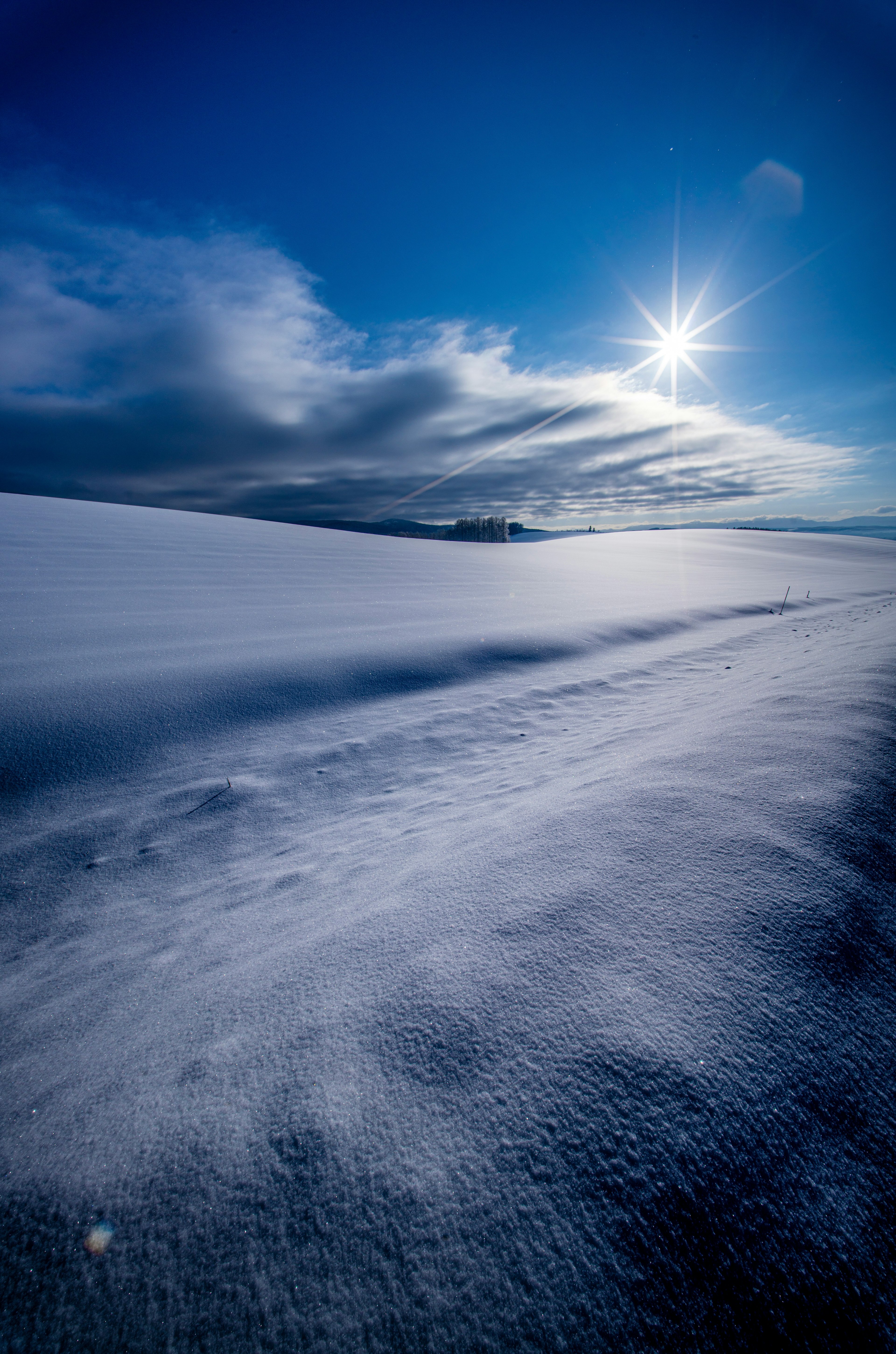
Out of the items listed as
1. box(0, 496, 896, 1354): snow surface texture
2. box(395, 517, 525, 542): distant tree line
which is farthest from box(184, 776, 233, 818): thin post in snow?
box(395, 517, 525, 542): distant tree line

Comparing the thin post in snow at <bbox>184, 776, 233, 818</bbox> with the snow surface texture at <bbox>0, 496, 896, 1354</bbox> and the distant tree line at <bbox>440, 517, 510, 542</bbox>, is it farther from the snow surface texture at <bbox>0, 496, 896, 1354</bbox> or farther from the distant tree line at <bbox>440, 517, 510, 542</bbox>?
the distant tree line at <bbox>440, 517, 510, 542</bbox>

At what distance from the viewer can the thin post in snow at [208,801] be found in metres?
2.62

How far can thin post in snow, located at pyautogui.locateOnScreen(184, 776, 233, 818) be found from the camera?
262cm

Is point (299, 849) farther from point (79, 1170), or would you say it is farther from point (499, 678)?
point (499, 678)

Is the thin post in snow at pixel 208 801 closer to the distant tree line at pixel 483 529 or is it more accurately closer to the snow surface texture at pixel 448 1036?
the snow surface texture at pixel 448 1036

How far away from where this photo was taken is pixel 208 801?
8.92 feet

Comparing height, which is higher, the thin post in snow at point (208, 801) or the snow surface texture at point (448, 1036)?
the snow surface texture at point (448, 1036)

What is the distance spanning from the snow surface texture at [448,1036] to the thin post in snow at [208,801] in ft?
0.08

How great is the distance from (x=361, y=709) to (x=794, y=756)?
2.86 meters

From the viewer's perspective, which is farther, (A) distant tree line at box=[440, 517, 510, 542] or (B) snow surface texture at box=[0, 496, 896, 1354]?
(A) distant tree line at box=[440, 517, 510, 542]

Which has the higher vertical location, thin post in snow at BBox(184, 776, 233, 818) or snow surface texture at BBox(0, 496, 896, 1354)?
snow surface texture at BBox(0, 496, 896, 1354)

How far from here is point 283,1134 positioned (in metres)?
0.98

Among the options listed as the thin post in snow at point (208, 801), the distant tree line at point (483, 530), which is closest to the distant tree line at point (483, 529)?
the distant tree line at point (483, 530)

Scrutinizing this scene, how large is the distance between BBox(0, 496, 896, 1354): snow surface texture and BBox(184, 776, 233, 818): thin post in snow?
25 millimetres
